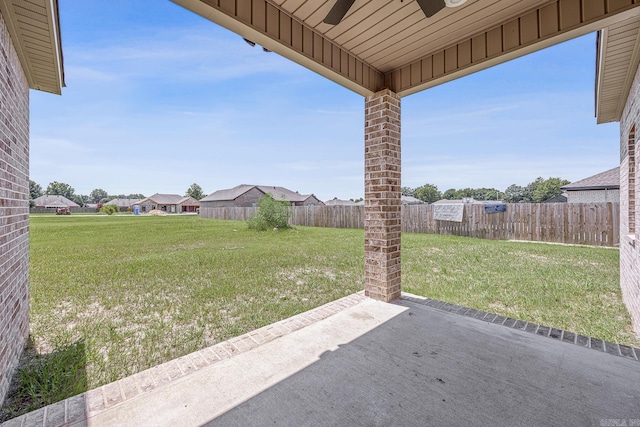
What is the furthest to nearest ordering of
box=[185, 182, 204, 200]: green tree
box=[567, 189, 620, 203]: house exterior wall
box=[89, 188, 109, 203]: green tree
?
1. box=[89, 188, 109, 203]: green tree
2. box=[185, 182, 204, 200]: green tree
3. box=[567, 189, 620, 203]: house exterior wall

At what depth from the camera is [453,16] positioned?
2.09m

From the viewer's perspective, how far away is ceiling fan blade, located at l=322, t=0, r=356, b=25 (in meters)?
1.62

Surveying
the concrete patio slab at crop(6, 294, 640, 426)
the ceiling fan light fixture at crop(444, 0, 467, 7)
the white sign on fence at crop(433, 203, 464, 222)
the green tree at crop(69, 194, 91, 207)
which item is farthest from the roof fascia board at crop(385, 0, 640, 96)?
the green tree at crop(69, 194, 91, 207)

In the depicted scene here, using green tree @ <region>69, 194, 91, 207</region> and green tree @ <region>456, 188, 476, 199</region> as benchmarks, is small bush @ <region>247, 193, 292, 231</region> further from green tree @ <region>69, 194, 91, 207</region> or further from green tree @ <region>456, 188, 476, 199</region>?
green tree @ <region>69, 194, 91, 207</region>

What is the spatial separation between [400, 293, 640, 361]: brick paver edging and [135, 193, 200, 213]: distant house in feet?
205

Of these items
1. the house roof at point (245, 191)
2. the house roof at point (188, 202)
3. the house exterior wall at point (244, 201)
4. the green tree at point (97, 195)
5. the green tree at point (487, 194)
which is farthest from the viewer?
the green tree at point (97, 195)

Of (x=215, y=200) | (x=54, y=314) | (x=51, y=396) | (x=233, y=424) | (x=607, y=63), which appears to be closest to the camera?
(x=233, y=424)

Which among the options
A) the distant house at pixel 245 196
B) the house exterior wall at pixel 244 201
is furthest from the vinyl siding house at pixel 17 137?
the house exterior wall at pixel 244 201

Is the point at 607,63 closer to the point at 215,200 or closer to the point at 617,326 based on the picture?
the point at 617,326

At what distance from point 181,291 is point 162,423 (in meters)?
2.97

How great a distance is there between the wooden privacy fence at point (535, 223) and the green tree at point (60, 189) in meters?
83.9

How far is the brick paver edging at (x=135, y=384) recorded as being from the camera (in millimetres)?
1404

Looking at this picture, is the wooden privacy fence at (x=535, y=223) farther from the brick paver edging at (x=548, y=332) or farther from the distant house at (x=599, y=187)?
the brick paver edging at (x=548, y=332)

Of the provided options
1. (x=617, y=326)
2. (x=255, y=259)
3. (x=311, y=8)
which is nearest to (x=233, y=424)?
(x=311, y=8)
